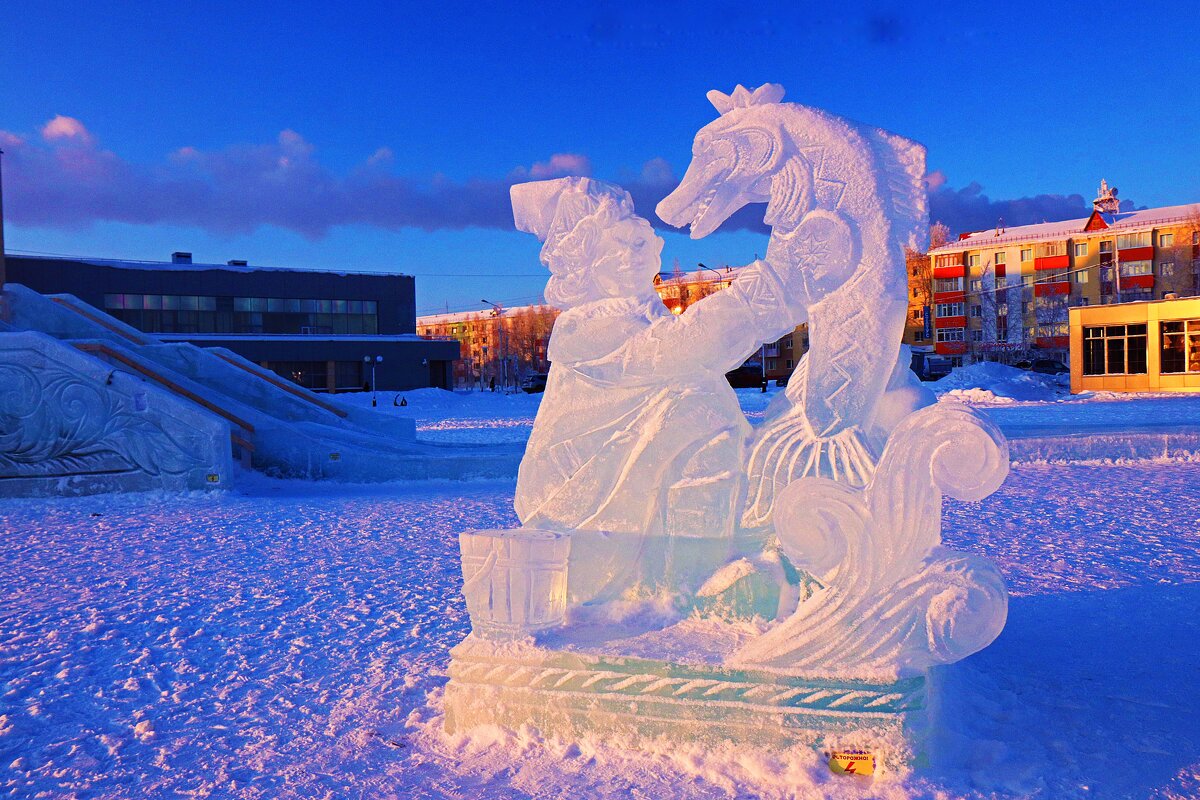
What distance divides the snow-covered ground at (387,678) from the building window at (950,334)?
4014 centimetres

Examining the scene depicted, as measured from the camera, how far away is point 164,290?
1475 inches

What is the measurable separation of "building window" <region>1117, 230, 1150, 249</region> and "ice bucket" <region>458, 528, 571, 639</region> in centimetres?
4493

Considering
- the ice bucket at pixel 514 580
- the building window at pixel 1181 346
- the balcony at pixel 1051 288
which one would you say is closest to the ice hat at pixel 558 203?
the ice bucket at pixel 514 580

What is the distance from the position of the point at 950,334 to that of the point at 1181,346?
20.7 meters

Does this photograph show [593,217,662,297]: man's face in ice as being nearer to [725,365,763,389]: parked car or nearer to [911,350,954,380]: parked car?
[911,350,954,380]: parked car

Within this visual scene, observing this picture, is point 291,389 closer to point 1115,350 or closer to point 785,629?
point 785,629

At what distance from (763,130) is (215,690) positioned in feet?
11.2

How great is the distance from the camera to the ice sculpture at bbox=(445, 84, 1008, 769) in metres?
2.76

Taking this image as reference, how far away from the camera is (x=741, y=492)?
3.33m

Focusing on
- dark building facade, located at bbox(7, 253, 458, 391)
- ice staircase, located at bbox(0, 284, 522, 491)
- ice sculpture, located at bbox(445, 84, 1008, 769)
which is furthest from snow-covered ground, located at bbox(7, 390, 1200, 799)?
dark building facade, located at bbox(7, 253, 458, 391)

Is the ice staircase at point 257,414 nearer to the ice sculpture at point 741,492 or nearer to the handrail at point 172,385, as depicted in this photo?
the handrail at point 172,385

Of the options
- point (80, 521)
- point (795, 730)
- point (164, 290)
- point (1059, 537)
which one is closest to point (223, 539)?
point (80, 521)

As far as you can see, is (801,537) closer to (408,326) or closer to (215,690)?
(215,690)

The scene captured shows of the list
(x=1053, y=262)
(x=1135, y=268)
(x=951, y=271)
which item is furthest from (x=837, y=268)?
(x=951, y=271)
